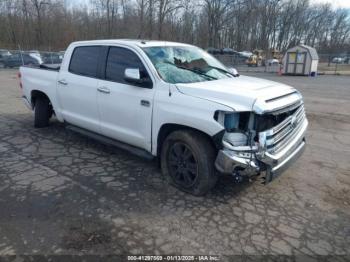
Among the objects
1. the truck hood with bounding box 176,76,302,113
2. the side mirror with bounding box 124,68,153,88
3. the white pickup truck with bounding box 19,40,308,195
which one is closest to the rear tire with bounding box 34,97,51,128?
the white pickup truck with bounding box 19,40,308,195

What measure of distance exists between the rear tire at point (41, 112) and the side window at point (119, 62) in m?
2.66

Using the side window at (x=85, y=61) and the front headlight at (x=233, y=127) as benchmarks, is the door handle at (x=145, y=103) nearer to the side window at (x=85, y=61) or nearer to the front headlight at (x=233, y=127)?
the front headlight at (x=233, y=127)

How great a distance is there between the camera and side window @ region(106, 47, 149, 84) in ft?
13.7

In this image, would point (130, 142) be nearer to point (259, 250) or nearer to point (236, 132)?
point (236, 132)

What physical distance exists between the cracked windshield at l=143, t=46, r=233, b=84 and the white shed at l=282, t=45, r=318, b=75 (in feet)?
75.9

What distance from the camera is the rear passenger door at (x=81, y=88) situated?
4715mm

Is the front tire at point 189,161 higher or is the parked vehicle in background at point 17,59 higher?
the parked vehicle in background at point 17,59

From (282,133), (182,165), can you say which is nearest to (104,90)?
(182,165)

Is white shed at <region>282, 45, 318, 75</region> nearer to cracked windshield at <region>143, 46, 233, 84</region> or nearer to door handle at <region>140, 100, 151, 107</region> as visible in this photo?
cracked windshield at <region>143, 46, 233, 84</region>

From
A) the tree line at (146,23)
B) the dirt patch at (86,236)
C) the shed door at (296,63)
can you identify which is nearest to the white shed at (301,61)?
the shed door at (296,63)

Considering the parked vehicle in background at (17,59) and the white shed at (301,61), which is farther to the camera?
the parked vehicle in background at (17,59)

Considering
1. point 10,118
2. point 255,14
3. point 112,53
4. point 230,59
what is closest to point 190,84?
point 112,53

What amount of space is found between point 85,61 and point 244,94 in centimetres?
292

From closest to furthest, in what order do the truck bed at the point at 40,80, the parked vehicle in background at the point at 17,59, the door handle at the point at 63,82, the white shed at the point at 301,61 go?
the door handle at the point at 63,82 → the truck bed at the point at 40,80 → the white shed at the point at 301,61 → the parked vehicle in background at the point at 17,59
